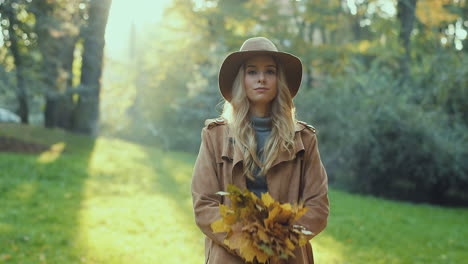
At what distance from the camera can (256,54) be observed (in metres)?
2.82

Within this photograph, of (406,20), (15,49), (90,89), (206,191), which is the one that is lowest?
(90,89)

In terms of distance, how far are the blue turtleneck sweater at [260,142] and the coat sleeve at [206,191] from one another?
21 cm

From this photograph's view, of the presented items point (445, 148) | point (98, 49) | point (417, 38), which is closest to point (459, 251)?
point (445, 148)

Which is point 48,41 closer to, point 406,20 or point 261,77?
point 261,77

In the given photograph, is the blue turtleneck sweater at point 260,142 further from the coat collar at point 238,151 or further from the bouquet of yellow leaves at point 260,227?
the bouquet of yellow leaves at point 260,227

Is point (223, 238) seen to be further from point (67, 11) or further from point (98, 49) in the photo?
point (98, 49)

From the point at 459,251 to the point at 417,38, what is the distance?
13.0 meters

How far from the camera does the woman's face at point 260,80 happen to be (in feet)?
9.22

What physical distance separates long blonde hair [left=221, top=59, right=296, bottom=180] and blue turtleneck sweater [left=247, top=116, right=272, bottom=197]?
31mm

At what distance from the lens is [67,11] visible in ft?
33.2

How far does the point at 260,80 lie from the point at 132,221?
5519mm

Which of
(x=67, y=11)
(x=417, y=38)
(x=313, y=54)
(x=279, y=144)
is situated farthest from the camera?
(x=417, y=38)

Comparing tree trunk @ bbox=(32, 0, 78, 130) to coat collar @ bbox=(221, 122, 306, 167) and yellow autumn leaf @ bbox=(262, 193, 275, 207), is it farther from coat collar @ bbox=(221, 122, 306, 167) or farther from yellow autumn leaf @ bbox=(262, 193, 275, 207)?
yellow autumn leaf @ bbox=(262, 193, 275, 207)

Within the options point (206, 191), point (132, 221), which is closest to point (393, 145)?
point (132, 221)
